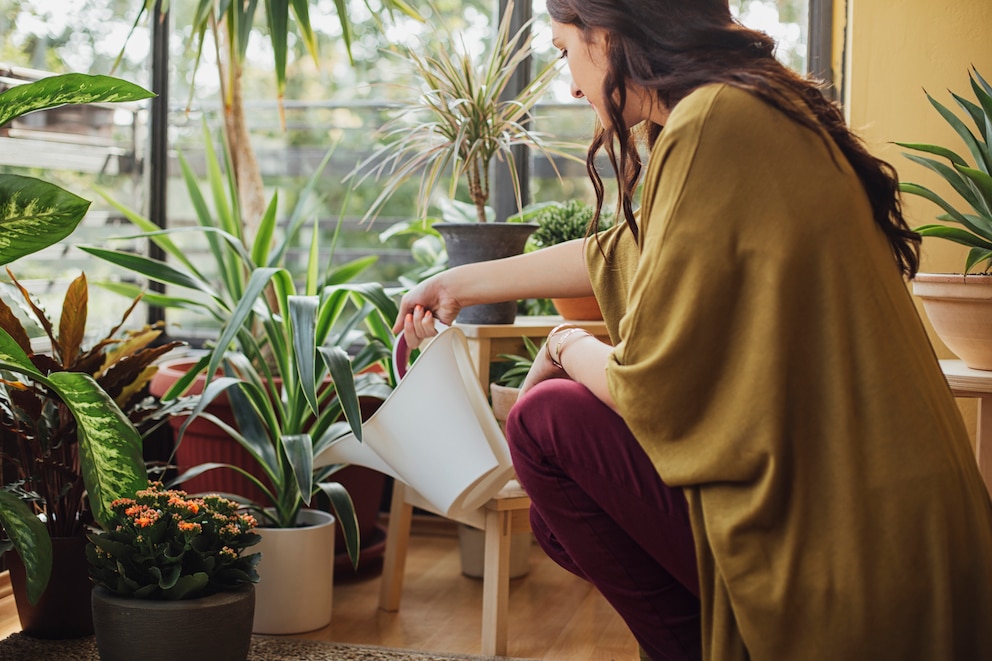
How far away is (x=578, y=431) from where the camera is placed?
1.17m

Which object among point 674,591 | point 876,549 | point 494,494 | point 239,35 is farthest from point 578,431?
point 239,35

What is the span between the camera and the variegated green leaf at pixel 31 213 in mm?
1403

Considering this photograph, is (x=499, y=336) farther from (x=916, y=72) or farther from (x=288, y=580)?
(x=916, y=72)

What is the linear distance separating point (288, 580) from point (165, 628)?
1.28ft

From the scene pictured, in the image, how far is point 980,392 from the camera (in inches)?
62.1

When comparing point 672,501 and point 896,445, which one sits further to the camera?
point 672,501

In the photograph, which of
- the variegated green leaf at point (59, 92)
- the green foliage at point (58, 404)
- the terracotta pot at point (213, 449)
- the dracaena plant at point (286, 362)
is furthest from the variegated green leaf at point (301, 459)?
the variegated green leaf at point (59, 92)

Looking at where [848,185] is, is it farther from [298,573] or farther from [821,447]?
[298,573]

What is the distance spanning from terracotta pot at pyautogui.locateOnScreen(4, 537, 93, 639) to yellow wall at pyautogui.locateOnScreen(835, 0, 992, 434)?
176cm

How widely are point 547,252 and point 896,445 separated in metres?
0.64

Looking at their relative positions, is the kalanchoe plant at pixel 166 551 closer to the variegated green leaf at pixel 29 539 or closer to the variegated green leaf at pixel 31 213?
the variegated green leaf at pixel 29 539

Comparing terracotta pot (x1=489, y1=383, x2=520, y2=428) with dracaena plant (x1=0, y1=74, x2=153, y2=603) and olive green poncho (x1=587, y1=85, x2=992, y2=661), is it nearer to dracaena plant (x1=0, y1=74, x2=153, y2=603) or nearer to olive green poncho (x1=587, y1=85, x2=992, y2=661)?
dracaena plant (x1=0, y1=74, x2=153, y2=603)

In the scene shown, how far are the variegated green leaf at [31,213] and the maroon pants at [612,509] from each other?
700mm

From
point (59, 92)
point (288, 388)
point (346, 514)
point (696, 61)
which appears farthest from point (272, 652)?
point (696, 61)
